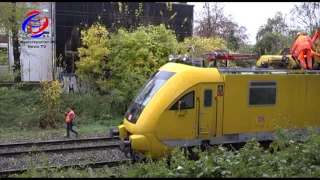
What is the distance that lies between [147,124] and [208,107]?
5.71 feet

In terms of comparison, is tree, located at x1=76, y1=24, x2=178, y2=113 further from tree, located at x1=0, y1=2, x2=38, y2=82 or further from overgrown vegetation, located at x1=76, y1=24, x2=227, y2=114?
tree, located at x1=0, y1=2, x2=38, y2=82

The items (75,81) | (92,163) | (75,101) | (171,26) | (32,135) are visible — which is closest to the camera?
(92,163)

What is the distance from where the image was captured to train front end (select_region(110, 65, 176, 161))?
373 inches

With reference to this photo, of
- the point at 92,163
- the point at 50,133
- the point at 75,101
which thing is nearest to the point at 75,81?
the point at 75,101

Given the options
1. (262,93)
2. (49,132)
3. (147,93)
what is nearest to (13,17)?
(49,132)

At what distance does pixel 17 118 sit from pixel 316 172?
49.2ft

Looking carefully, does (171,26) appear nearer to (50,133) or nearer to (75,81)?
(75,81)

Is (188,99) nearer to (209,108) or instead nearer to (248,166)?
(209,108)

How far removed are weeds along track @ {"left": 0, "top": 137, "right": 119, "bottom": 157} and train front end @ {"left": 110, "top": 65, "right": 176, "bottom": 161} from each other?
2917 mm

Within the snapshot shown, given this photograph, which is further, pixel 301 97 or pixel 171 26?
pixel 171 26

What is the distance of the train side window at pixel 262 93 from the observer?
10.5 metres

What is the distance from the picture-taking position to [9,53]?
23344 mm

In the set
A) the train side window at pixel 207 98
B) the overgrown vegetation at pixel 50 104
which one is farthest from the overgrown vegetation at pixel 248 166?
the overgrown vegetation at pixel 50 104
